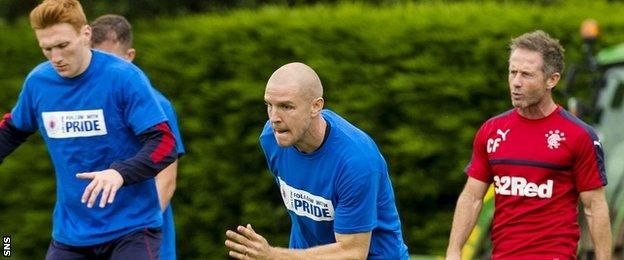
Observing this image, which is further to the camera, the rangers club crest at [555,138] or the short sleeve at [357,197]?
the rangers club crest at [555,138]

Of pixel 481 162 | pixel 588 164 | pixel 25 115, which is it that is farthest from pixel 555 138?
pixel 25 115

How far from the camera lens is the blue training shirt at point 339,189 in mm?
6754

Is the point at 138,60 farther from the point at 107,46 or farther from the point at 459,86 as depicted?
the point at 107,46

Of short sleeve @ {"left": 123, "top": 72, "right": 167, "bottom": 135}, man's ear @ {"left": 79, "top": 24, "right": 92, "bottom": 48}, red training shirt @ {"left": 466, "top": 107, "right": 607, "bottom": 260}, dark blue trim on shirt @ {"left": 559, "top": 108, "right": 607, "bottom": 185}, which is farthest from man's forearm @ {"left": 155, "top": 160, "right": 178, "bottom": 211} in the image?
dark blue trim on shirt @ {"left": 559, "top": 108, "right": 607, "bottom": 185}

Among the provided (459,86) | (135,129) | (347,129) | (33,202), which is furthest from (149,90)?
(33,202)

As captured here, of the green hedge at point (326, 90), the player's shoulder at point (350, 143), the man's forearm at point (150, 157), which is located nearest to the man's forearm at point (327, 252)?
the player's shoulder at point (350, 143)

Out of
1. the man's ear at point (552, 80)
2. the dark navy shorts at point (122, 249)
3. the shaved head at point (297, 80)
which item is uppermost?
the shaved head at point (297, 80)

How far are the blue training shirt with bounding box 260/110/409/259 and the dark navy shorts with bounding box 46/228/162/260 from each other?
0.88 meters

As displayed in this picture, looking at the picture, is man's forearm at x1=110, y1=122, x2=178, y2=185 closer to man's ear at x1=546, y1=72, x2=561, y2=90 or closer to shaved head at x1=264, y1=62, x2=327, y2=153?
shaved head at x1=264, y1=62, x2=327, y2=153

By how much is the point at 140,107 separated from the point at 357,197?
→ 1.40 metres

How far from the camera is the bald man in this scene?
6668 mm

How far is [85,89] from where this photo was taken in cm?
769

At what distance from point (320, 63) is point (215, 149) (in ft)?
4.55

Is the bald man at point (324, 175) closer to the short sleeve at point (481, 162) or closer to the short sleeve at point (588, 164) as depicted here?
the short sleeve at point (481, 162)
